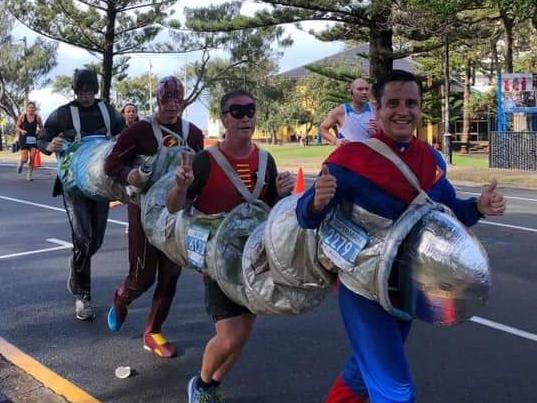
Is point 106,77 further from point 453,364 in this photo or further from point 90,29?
point 453,364

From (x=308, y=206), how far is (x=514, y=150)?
70.7 ft

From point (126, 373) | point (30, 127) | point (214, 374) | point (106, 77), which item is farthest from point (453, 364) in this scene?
point (106, 77)

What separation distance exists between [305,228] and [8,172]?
2141 centimetres

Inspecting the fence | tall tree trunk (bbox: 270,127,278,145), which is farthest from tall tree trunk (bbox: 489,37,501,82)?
tall tree trunk (bbox: 270,127,278,145)

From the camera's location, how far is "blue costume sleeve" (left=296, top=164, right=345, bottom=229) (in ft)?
9.27

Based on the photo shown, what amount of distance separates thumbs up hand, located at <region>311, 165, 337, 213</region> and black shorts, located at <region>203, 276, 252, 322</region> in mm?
1073

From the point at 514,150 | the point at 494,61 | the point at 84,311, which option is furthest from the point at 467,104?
the point at 84,311

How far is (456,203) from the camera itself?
3193 mm

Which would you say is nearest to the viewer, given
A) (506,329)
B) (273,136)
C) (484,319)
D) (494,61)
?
(506,329)

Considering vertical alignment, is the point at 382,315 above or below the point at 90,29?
below

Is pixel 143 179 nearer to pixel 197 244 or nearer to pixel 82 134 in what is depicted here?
pixel 197 244

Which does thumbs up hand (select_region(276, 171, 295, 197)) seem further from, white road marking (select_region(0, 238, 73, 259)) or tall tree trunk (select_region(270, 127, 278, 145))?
tall tree trunk (select_region(270, 127, 278, 145))

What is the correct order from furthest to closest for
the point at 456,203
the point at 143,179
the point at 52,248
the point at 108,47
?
the point at 108,47 → the point at 52,248 → the point at 143,179 → the point at 456,203

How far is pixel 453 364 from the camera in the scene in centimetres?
478
